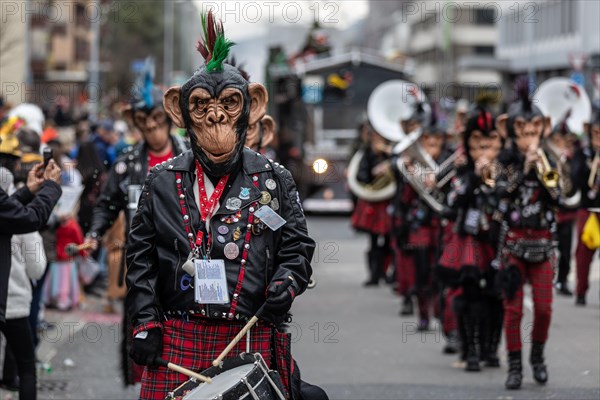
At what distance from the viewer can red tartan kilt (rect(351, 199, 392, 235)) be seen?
16.3 meters

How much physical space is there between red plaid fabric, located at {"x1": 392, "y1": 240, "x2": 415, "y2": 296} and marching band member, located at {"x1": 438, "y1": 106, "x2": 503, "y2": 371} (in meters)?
2.64

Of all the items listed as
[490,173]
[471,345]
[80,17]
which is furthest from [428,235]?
[80,17]

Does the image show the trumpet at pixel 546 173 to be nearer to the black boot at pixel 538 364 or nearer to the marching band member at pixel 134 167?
the black boot at pixel 538 364

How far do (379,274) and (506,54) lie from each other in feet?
178

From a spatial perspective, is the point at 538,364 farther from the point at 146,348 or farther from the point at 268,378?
the point at 146,348

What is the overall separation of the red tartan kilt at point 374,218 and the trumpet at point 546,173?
6.61 metres

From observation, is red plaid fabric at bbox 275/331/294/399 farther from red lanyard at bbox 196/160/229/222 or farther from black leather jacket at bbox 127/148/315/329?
red lanyard at bbox 196/160/229/222

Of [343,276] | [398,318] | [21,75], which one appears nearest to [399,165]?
[398,318]

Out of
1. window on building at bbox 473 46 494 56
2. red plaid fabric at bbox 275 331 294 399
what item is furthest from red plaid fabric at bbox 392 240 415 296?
window on building at bbox 473 46 494 56

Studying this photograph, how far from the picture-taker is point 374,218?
16.4m

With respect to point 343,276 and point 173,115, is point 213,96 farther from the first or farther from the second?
point 343,276

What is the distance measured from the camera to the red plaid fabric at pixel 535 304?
9.50m

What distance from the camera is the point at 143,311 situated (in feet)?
18.7

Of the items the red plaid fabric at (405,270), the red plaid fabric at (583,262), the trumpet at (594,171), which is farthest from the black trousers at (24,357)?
the trumpet at (594,171)
